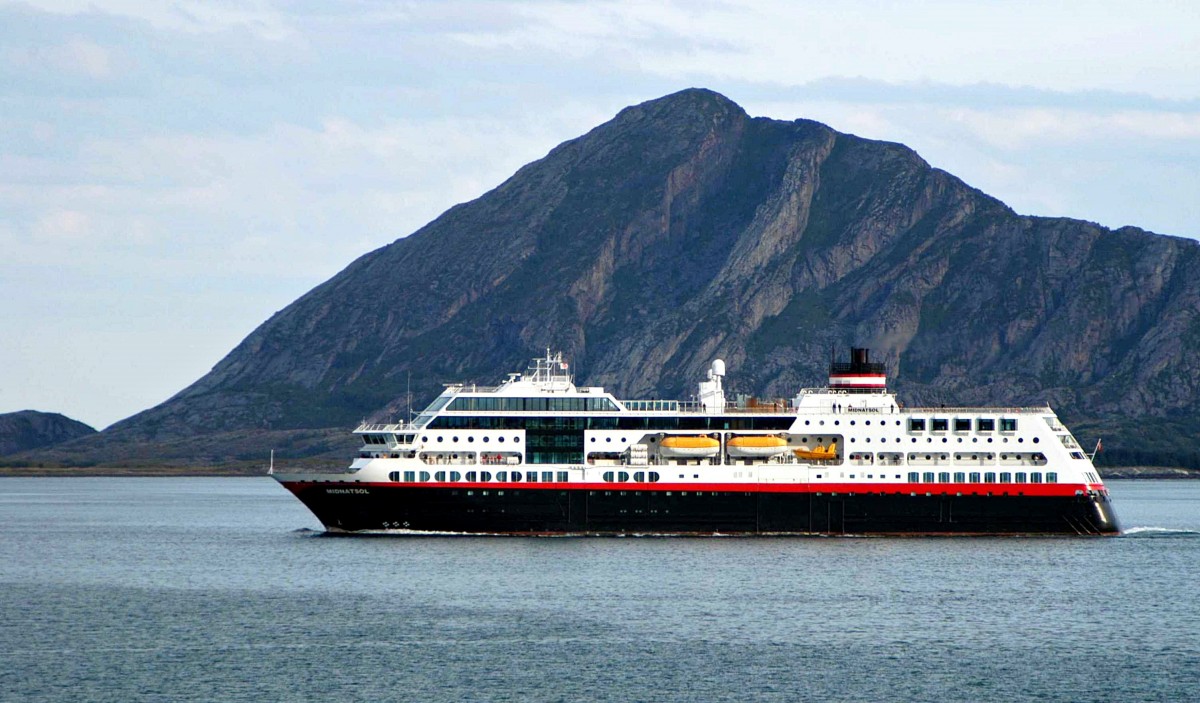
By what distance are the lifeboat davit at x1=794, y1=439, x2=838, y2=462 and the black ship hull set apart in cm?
191

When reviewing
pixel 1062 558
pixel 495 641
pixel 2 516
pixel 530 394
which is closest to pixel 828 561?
pixel 1062 558

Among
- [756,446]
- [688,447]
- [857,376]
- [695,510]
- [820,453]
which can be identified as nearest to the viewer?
[695,510]

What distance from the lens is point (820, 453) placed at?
266 feet

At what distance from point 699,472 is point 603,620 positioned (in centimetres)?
2280

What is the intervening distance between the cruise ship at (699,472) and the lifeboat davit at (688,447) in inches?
3.6

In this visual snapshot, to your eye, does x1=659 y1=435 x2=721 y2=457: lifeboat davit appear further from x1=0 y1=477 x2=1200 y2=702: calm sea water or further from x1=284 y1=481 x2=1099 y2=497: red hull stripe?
x1=0 y1=477 x2=1200 y2=702: calm sea water

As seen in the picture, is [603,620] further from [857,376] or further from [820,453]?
[857,376]

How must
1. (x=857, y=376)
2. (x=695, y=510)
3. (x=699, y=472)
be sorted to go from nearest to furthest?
(x=699, y=472) < (x=695, y=510) < (x=857, y=376)

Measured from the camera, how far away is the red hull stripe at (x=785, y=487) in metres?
79.3

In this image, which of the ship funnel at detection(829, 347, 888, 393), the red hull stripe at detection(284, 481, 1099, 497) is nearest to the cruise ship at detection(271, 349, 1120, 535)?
the red hull stripe at detection(284, 481, 1099, 497)

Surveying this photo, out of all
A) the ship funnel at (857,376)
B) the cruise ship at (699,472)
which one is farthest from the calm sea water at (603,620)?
the ship funnel at (857,376)

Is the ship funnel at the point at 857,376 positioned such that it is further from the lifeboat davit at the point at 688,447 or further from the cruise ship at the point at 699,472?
the lifeboat davit at the point at 688,447

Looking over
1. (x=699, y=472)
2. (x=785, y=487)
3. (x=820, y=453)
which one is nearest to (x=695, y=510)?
(x=699, y=472)

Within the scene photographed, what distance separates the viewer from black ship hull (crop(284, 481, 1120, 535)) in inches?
3123
